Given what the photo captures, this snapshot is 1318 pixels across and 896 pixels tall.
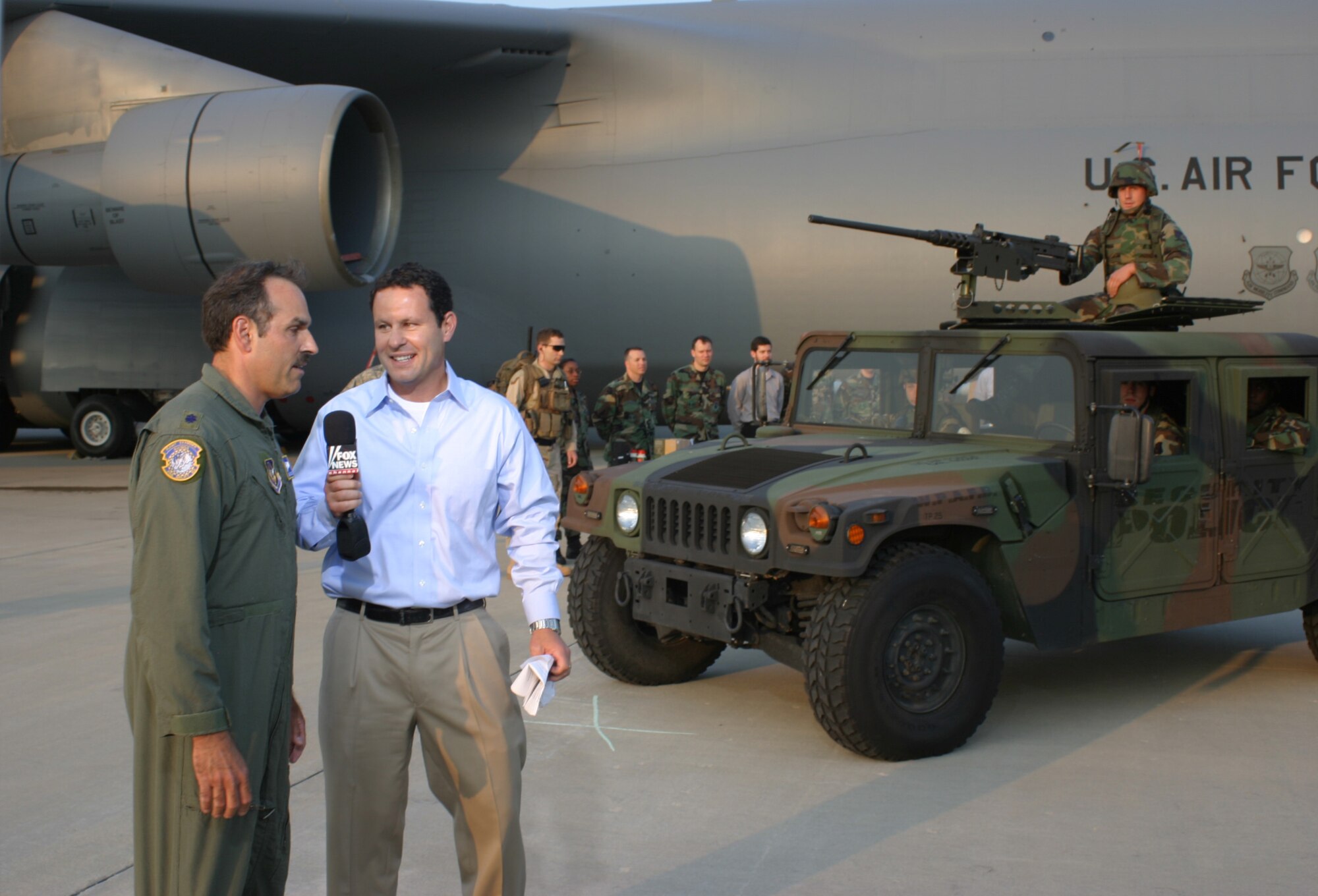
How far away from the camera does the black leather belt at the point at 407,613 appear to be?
3096mm

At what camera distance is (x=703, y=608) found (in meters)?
5.39

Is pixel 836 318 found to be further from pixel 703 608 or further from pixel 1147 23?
pixel 703 608

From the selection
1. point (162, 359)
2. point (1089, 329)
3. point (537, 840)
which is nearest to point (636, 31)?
point (162, 359)

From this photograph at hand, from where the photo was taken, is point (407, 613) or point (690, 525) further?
point (690, 525)

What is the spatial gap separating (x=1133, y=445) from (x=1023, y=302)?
1450 millimetres

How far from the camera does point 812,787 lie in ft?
16.0

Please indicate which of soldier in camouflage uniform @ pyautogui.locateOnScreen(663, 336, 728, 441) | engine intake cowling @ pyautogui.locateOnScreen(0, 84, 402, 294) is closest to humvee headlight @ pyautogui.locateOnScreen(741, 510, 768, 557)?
soldier in camouflage uniform @ pyautogui.locateOnScreen(663, 336, 728, 441)

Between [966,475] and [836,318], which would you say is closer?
[966,475]

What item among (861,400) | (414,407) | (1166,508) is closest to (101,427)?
(861,400)

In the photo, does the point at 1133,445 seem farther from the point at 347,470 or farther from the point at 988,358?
the point at 347,470

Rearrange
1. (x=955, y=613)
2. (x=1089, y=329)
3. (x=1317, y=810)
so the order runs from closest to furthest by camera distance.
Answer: (x=1317, y=810) → (x=955, y=613) → (x=1089, y=329)

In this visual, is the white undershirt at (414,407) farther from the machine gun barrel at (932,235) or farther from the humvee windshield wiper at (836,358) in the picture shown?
the machine gun barrel at (932,235)

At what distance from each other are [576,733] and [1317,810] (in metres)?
2.90

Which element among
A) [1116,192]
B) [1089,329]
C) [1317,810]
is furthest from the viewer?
[1116,192]
